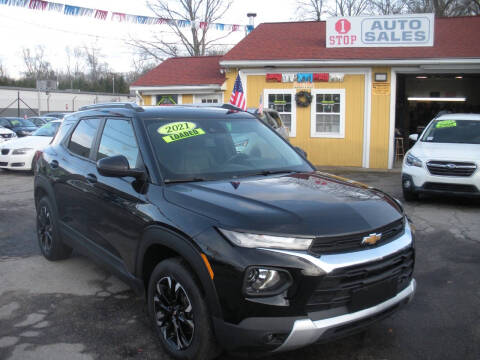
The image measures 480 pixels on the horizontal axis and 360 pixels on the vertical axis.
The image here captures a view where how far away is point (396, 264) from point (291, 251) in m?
0.81

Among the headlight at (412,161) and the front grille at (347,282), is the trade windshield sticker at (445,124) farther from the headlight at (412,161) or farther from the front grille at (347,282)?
→ the front grille at (347,282)

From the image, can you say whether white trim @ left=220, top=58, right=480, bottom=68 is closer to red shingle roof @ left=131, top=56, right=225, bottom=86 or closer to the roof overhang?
the roof overhang

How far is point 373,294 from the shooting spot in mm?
2896

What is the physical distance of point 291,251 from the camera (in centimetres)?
272

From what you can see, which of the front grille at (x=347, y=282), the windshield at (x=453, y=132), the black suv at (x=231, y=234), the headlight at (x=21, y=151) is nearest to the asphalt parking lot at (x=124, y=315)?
the black suv at (x=231, y=234)

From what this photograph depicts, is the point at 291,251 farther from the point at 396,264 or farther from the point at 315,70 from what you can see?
the point at 315,70

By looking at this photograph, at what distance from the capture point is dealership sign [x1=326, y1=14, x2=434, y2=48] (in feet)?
46.0

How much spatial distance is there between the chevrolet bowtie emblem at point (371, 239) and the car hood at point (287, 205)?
0.05m

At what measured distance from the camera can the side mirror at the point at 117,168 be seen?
11.4 feet

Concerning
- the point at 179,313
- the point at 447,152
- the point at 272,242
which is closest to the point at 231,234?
the point at 272,242

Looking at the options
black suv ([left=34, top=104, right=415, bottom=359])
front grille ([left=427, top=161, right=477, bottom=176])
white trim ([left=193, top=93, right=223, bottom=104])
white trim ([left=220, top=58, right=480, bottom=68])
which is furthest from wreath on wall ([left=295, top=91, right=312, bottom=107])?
black suv ([left=34, top=104, right=415, bottom=359])

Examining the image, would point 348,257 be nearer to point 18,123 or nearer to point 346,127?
point 346,127

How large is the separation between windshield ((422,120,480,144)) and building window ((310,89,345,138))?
16.0 ft

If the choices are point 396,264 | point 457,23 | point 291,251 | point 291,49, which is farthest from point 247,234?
point 457,23
